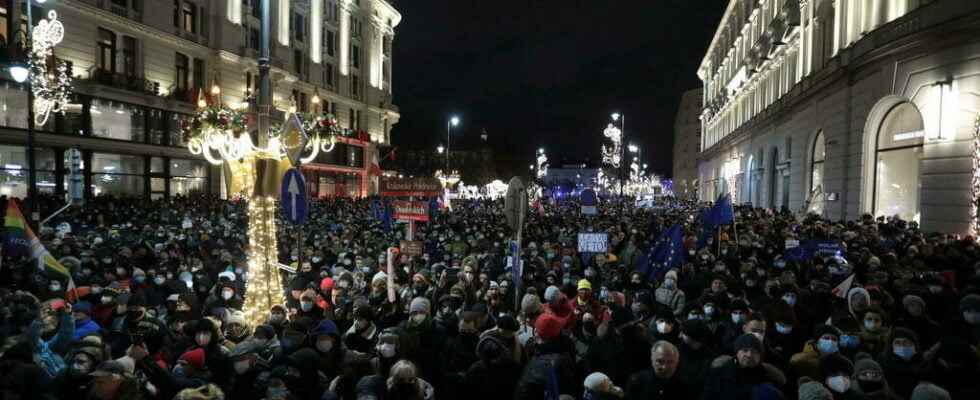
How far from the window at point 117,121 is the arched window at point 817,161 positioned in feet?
109

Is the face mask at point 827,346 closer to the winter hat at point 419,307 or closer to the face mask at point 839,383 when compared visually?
the face mask at point 839,383

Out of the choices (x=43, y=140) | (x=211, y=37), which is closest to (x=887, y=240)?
(x=43, y=140)

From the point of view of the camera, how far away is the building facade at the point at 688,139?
92.2 m

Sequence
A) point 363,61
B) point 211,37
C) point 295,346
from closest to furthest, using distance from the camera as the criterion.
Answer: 1. point 295,346
2. point 211,37
3. point 363,61

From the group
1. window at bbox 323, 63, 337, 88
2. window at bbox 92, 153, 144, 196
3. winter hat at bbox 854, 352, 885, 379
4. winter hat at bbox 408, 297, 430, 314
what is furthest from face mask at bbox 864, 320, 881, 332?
window at bbox 323, 63, 337, 88

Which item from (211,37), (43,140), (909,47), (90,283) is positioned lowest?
(90,283)

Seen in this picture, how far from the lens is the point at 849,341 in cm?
563

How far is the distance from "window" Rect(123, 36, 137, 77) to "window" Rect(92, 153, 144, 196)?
14.4 feet

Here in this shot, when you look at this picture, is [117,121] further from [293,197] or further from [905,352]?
[905,352]

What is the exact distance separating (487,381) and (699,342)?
181 cm

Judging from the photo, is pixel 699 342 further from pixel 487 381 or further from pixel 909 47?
pixel 909 47

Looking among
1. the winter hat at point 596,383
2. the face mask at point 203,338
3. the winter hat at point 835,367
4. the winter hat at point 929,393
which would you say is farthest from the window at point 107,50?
the winter hat at point 929,393

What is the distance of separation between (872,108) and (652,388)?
20724mm

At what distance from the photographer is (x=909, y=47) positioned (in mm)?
18078
